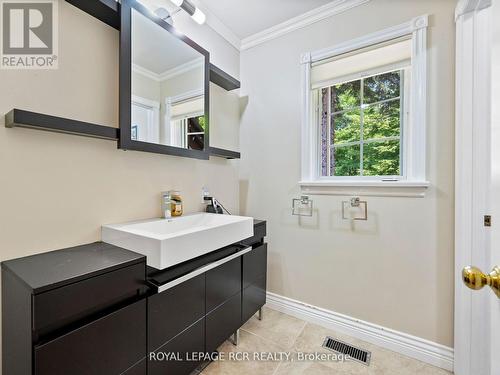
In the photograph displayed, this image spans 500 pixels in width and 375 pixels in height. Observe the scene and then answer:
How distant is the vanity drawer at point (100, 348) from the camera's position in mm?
773

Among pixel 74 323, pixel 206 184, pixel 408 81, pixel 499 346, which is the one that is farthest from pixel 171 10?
pixel 499 346

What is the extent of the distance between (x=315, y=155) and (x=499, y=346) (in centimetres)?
161

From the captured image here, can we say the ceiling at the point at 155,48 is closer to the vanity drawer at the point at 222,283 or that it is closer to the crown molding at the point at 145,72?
the crown molding at the point at 145,72

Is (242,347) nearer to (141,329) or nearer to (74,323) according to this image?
(141,329)

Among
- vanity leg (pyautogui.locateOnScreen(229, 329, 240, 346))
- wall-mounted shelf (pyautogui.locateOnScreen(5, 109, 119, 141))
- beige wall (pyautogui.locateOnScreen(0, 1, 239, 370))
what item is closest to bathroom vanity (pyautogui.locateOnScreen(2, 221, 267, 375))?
beige wall (pyautogui.locateOnScreen(0, 1, 239, 370))

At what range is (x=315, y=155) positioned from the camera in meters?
2.01

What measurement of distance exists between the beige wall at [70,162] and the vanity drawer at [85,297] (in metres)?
0.43

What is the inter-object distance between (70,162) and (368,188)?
1.82m

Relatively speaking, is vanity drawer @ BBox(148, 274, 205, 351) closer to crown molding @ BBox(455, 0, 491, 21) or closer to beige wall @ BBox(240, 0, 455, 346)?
beige wall @ BBox(240, 0, 455, 346)

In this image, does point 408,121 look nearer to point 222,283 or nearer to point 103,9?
point 222,283

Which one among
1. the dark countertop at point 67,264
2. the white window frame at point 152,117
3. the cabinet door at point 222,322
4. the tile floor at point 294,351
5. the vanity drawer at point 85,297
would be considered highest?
the white window frame at point 152,117

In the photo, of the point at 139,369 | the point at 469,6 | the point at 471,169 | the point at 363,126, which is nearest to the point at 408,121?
the point at 363,126

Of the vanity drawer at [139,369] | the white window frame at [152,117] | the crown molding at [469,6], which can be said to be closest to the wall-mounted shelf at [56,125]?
the white window frame at [152,117]

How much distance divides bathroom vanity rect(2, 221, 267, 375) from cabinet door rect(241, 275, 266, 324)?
0.28 metres
